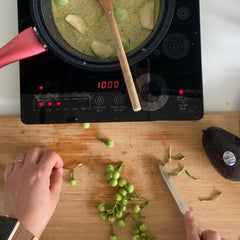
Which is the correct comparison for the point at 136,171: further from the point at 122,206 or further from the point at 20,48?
the point at 20,48

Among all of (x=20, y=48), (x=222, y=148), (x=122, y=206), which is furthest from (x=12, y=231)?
(x=222, y=148)

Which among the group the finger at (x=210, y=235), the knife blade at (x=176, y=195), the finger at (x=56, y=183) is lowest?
the finger at (x=210, y=235)

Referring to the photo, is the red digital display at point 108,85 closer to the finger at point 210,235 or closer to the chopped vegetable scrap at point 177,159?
the chopped vegetable scrap at point 177,159

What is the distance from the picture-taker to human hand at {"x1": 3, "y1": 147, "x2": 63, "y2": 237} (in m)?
0.85

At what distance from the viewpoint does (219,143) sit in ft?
2.58

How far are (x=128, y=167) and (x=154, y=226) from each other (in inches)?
6.2

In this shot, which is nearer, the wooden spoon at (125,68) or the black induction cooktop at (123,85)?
the wooden spoon at (125,68)

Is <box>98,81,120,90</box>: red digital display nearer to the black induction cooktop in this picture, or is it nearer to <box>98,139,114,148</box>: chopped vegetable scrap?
the black induction cooktop

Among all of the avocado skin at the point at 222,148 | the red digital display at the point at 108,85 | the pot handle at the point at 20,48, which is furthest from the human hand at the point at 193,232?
the pot handle at the point at 20,48

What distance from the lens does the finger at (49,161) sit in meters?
0.84

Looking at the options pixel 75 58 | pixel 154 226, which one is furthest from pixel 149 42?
pixel 154 226

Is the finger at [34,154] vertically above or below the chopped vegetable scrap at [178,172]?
above

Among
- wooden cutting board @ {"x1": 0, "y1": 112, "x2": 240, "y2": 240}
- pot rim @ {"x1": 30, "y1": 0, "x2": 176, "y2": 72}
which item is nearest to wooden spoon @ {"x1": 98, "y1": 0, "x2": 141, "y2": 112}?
pot rim @ {"x1": 30, "y1": 0, "x2": 176, "y2": 72}

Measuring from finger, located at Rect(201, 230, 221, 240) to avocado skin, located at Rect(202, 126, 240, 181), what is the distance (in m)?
0.13
